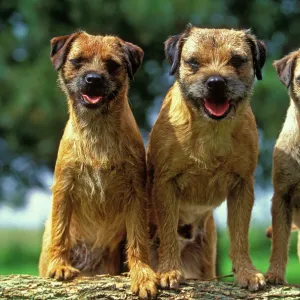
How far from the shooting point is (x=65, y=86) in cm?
610

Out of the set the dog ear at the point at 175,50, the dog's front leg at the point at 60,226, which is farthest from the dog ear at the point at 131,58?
the dog's front leg at the point at 60,226

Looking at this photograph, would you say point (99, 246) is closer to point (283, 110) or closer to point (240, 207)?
point (240, 207)

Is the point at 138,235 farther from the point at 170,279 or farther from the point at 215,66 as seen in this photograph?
the point at 215,66

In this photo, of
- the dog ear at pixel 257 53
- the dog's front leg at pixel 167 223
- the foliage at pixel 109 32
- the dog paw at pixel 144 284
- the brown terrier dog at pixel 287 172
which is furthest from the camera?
the foliage at pixel 109 32

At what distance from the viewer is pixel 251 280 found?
5754 mm

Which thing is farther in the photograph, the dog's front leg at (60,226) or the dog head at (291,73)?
the dog head at (291,73)

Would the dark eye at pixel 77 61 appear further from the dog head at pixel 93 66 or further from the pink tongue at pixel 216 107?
the pink tongue at pixel 216 107

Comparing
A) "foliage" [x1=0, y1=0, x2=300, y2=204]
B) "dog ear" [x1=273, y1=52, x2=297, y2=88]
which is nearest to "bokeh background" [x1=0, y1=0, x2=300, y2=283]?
"foliage" [x1=0, y1=0, x2=300, y2=204]

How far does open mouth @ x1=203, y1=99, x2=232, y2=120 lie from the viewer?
5715mm

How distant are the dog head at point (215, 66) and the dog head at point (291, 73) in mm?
430

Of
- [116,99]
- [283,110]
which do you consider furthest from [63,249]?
[283,110]

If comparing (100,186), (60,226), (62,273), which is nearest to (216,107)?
(100,186)

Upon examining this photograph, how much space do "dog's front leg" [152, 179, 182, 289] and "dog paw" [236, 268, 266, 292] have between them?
539mm

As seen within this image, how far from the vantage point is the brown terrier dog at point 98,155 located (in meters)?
5.88
